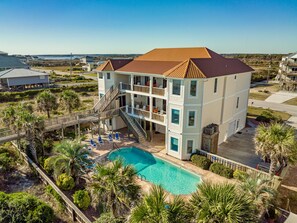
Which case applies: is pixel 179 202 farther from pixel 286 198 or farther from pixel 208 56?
pixel 208 56

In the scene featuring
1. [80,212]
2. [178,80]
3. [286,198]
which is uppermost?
[178,80]

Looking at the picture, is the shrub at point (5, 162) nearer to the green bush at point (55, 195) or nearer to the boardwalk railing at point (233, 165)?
the green bush at point (55, 195)

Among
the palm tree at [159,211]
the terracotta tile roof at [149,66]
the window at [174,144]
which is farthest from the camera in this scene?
the terracotta tile roof at [149,66]

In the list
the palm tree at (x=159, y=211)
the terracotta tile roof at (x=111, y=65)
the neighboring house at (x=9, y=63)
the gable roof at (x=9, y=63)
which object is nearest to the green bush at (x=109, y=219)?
the palm tree at (x=159, y=211)

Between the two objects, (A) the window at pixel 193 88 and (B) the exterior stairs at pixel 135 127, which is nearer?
(A) the window at pixel 193 88

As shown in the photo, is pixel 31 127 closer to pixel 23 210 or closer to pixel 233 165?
pixel 23 210

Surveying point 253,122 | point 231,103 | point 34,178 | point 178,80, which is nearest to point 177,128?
point 178,80

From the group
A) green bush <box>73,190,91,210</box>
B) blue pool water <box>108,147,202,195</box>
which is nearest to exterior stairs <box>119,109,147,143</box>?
blue pool water <box>108,147,202,195</box>
